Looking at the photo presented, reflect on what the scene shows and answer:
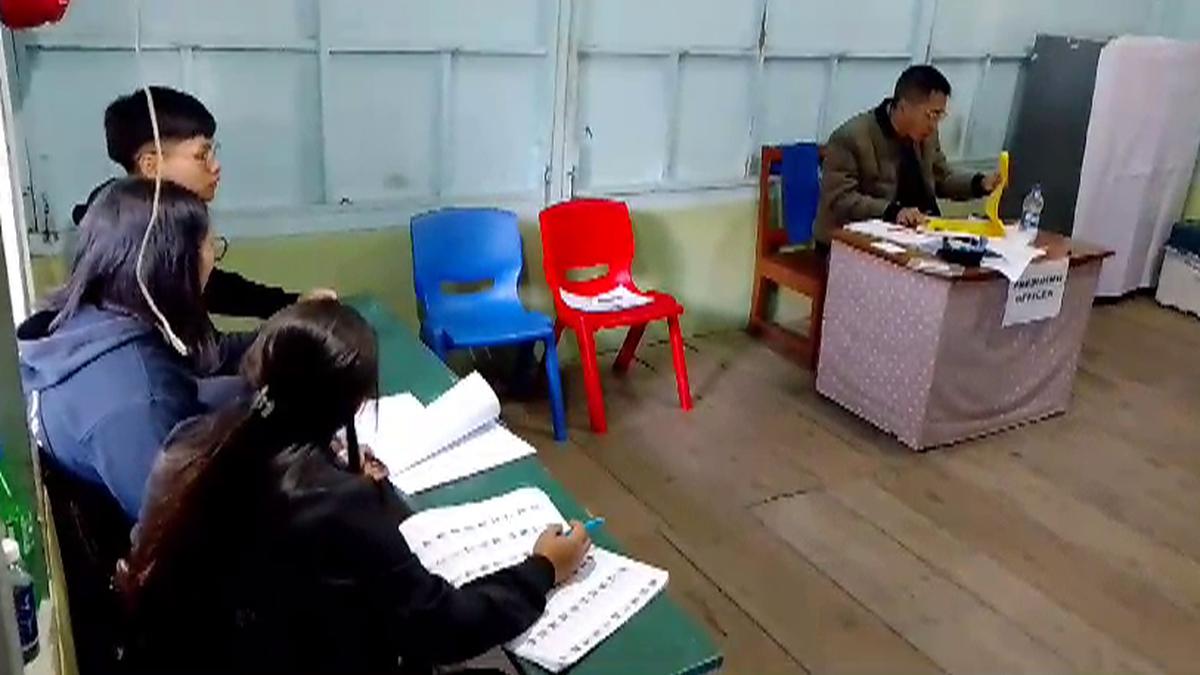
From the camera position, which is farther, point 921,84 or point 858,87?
→ point 858,87

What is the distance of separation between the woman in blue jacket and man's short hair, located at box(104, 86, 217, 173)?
68cm

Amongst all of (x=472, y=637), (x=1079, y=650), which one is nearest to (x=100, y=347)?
(x=472, y=637)

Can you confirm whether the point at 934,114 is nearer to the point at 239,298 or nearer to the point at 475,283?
the point at 475,283

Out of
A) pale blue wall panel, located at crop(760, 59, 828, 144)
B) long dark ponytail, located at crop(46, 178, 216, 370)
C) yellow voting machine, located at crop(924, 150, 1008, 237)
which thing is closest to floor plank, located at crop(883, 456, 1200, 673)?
yellow voting machine, located at crop(924, 150, 1008, 237)

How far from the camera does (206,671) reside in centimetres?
129

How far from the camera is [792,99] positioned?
13.8ft

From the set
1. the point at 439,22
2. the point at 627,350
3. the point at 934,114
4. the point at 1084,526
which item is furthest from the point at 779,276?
the point at 439,22

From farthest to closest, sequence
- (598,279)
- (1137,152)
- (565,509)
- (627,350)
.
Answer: (1137,152) → (627,350) → (598,279) → (565,509)

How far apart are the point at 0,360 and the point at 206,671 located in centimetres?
45

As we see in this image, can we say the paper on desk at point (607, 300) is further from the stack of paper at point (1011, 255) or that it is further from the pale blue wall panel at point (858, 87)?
the pale blue wall panel at point (858, 87)

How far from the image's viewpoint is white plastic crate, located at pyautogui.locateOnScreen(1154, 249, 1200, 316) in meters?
4.82

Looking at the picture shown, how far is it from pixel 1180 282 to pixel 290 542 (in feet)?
16.0

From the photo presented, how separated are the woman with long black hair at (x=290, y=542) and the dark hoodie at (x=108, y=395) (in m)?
0.22

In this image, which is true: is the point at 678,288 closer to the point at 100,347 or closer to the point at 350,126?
the point at 350,126
